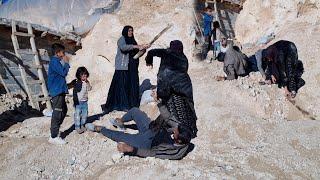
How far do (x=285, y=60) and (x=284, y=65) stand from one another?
3.9 inches

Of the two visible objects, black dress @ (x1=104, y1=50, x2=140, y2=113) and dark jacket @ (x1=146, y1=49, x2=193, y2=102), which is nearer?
dark jacket @ (x1=146, y1=49, x2=193, y2=102)

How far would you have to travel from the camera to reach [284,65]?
270 inches

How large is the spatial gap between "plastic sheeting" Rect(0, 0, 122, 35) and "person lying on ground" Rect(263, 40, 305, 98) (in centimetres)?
456

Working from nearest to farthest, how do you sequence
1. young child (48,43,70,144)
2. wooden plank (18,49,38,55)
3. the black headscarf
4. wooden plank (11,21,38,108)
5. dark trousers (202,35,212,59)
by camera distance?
young child (48,43,70,144) < the black headscarf < wooden plank (11,21,38,108) < wooden plank (18,49,38,55) < dark trousers (202,35,212,59)

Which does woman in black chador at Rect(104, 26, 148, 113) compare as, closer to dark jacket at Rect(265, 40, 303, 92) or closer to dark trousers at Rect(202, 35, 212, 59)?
dark jacket at Rect(265, 40, 303, 92)

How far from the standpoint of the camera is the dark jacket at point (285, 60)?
22.1 ft

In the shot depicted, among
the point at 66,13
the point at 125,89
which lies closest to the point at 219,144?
the point at 125,89

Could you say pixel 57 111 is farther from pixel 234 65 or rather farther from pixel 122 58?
pixel 234 65

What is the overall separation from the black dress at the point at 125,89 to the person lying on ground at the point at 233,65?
1.96m

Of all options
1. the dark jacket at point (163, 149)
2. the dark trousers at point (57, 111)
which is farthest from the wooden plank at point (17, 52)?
the dark jacket at point (163, 149)

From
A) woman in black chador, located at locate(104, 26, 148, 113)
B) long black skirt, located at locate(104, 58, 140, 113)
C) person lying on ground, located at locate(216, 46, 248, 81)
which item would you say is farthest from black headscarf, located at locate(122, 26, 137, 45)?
person lying on ground, located at locate(216, 46, 248, 81)

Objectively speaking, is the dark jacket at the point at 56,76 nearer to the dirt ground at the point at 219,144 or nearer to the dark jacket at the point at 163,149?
the dirt ground at the point at 219,144

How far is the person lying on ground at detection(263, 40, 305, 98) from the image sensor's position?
6.74 meters

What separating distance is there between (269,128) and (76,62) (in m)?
5.72
